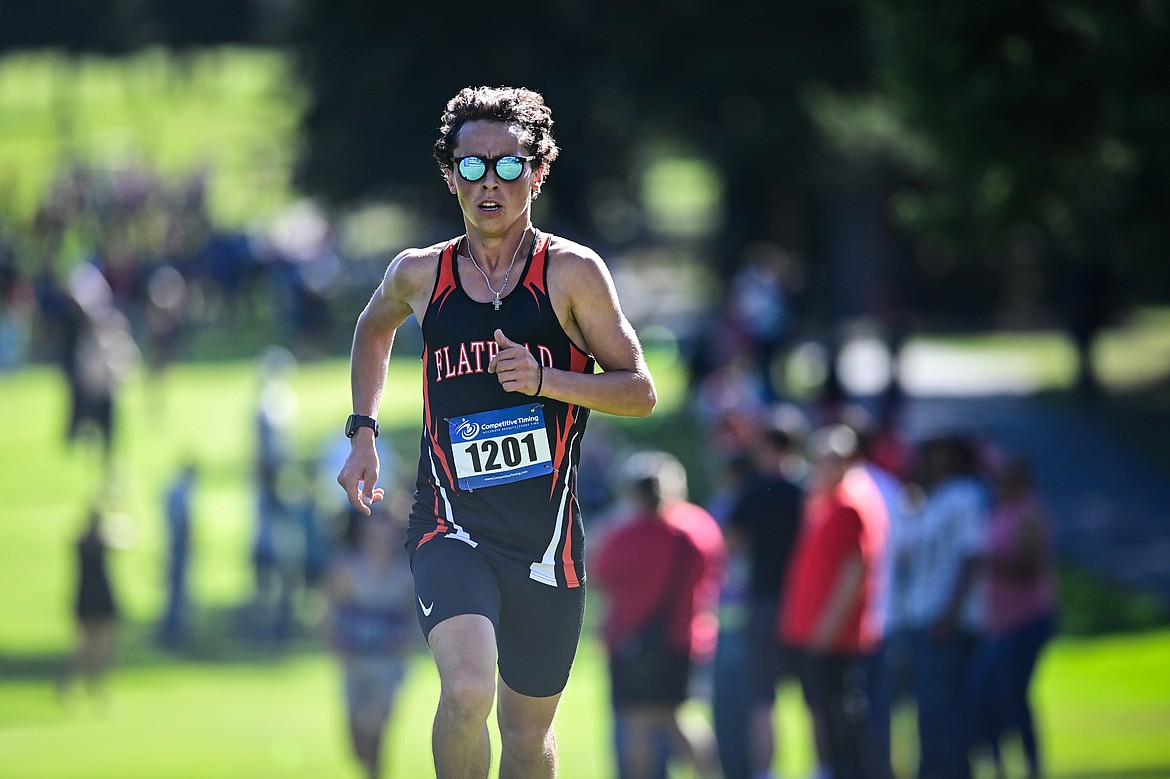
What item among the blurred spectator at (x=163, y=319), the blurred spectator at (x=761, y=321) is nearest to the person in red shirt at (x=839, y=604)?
the blurred spectator at (x=761, y=321)

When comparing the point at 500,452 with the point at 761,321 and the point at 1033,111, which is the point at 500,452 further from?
the point at 761,321

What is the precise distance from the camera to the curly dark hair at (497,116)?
5.80m

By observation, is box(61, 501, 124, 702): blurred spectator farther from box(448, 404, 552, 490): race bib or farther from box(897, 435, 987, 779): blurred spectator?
box(448, 404, 552, 490): race bib

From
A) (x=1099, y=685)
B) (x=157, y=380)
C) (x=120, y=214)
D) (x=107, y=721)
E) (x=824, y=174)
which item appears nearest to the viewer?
(x=1099, y=685)

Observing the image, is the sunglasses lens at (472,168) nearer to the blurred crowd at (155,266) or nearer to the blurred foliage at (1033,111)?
the blurred foliage at (1033,111)

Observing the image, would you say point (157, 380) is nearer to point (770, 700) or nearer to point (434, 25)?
point (434, 25)

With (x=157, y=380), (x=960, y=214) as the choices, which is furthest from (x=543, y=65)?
(x=960, y=214)

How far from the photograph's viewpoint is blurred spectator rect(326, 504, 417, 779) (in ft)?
43.0

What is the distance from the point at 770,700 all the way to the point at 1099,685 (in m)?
6.09

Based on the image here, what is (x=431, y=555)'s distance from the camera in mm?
5887

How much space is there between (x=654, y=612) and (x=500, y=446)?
5607 mm

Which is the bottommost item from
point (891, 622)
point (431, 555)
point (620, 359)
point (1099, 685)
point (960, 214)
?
point (1099, 685)

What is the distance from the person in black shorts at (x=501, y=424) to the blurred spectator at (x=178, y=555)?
16186 mm

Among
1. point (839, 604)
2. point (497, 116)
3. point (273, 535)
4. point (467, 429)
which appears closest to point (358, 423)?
point (467, 429)
